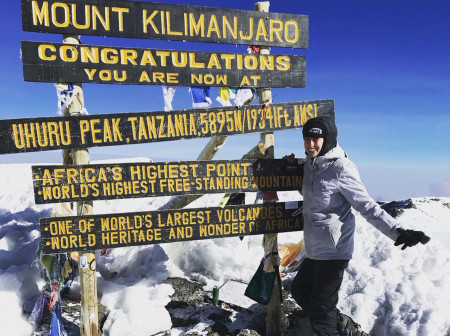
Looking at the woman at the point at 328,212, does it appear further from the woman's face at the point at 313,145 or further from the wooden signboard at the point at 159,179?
the wooden signboard at the point at 159,179

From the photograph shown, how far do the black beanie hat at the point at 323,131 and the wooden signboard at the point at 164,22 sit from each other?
4.41 ft

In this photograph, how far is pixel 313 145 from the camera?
374 centimetres

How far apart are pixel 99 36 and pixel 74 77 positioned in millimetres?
535

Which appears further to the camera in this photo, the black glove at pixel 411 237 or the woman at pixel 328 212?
the woman at pixel 328 212

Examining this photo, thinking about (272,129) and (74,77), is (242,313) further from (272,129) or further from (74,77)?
(74,77)

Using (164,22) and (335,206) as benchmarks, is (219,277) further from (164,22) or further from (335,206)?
(164,22)

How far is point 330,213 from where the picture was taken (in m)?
3.71

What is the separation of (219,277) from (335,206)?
3.09 metres

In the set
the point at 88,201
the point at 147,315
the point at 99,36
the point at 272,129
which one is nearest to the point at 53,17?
the point at 99,36

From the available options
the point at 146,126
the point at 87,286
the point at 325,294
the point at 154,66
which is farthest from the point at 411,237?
the point at 87,286

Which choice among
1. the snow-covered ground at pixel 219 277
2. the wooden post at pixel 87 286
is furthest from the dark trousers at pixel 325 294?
the wooden post at pixel 87 286

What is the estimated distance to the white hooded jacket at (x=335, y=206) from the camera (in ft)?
11.5

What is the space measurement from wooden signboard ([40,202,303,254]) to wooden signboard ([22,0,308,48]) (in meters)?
2.07

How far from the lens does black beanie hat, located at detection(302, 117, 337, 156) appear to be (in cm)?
366
